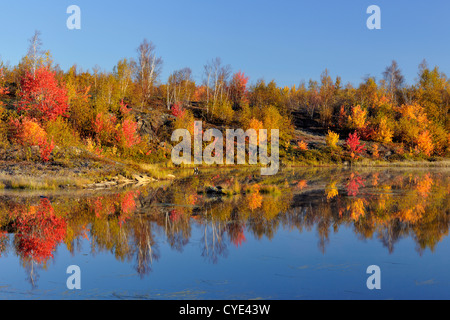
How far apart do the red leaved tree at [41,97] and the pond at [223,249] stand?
19483 millimetres

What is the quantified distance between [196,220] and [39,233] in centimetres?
451

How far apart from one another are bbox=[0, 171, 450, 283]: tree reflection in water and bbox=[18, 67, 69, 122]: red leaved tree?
18326 mm

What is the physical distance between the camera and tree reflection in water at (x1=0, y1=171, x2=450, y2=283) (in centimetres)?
964

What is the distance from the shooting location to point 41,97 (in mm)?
34781

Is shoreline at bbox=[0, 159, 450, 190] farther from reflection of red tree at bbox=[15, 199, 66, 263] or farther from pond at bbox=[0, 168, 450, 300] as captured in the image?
reflection of red tree at bbox=[15, 199, 66, 263]

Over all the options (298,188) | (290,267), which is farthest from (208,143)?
(290,267)

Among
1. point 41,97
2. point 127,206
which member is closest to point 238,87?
point 41,97

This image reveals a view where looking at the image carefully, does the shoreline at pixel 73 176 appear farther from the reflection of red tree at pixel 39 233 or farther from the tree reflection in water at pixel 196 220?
the reflection of red tree at pixel 39 233

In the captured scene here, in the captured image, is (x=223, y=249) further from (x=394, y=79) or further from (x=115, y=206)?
(x=394, y=79)

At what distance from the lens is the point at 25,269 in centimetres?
791
